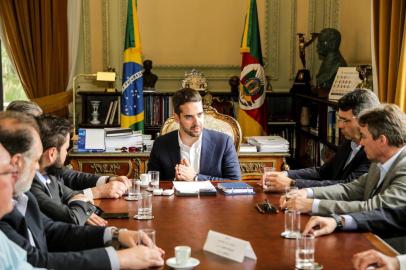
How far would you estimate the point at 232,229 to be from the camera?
256 centimetres

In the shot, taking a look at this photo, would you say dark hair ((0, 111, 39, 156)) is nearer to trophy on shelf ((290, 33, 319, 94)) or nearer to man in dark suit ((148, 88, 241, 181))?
man in dark suit ((148, 88, 241, 181))

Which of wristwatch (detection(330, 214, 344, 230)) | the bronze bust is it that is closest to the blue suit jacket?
wristwatch (detection(330, 214, 344, 230))

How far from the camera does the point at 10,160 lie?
73.3 inches

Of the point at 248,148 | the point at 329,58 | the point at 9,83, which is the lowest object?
the point at 248,148

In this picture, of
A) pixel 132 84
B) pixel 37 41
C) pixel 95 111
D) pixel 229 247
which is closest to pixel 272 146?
pixel 132 84

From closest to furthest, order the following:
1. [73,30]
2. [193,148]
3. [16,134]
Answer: [16,134] < [193,148] < [73,30]

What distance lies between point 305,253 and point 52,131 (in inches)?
47.6

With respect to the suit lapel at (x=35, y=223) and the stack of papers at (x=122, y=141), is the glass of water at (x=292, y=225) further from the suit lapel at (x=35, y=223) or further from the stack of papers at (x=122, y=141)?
the stack of papers at (x=122, y=141)

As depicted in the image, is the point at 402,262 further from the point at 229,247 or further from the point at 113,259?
the point at 113,259

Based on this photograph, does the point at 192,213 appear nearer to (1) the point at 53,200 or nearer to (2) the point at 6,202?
(1) the point at 53,200

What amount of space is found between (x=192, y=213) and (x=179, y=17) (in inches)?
156

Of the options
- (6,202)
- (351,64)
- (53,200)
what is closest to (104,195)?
(53,200)

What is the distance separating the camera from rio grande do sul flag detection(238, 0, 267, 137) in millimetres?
5938

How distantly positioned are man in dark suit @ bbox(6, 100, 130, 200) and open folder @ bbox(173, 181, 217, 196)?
10.9 inches
